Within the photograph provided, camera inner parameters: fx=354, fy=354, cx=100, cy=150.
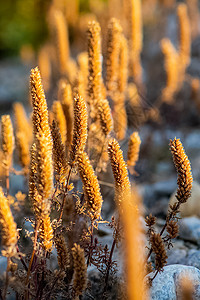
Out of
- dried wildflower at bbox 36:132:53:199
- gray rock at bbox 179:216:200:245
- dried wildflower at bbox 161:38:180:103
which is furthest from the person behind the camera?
dried wildflower at bbox 161:38:180:103

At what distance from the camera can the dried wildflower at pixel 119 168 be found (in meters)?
1.20

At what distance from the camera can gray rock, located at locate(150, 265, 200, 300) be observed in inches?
54.9

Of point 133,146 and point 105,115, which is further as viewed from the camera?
point 133,146

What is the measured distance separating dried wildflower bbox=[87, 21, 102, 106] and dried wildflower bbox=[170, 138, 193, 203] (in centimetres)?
63

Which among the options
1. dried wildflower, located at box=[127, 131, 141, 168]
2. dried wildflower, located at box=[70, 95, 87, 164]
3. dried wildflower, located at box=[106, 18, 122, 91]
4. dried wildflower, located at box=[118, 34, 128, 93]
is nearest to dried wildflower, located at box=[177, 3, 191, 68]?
dried wildflower, located at box=[118, 34, 128, 93]

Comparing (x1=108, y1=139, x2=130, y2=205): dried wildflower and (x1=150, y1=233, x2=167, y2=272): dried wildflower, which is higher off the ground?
(x1=108, y1=139, x2=130, y2=205): dried wildflower

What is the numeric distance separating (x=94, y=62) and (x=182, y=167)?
74 centimetres

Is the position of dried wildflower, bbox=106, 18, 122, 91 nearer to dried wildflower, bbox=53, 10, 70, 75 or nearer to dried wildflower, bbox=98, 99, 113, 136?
dried wildflower, bbox=98, 99, 113, 136

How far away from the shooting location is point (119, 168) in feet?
3.95

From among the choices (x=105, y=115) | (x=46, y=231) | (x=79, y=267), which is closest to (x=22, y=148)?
(x=105, y=115)

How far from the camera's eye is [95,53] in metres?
1.66

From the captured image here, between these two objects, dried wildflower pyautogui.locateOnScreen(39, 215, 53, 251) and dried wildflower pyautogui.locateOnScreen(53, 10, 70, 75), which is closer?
dried wildflower pyautogui.locateOnScreen(39, 215, 53, 251)

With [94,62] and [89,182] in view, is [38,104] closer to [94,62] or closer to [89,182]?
[89,182]

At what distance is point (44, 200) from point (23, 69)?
570cm
